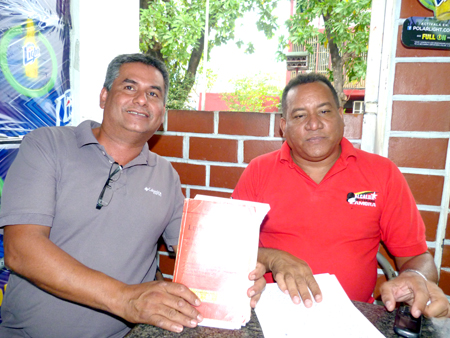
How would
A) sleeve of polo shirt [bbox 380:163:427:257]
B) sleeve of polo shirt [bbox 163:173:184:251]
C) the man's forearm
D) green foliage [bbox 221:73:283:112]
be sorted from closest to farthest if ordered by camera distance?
the man's forearm, sleeve of polo shirt [bbox 380:163:427:257], sleeve of polo shirt [bbox 163:173:184:251], green foliage [bbox 221:73:283:112]

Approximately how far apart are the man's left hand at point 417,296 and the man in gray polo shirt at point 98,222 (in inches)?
22.6

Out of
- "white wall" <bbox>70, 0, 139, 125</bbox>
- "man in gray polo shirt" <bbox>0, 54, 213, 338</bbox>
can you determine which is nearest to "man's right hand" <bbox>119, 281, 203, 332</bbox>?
"man in gray polo shirt" <bbox>0, 54, 213, 338</bbox>

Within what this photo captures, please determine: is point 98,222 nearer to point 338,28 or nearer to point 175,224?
point 175,224

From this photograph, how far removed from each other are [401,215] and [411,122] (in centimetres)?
45

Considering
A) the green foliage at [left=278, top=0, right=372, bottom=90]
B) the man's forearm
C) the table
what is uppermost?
the green foliage at [left=278, top=0, right=372, bottom=90]

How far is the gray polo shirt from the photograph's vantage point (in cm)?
114

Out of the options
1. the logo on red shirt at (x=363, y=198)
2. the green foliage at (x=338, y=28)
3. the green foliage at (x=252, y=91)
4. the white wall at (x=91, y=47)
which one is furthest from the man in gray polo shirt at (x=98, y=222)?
the green foliage at (x=252, y=91)

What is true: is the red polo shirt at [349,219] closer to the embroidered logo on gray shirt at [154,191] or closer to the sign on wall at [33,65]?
the embroidered logo on gray shirt at [154,191]

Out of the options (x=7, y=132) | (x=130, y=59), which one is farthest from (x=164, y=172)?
(x=7, y=132)

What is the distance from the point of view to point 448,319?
884 millimetres

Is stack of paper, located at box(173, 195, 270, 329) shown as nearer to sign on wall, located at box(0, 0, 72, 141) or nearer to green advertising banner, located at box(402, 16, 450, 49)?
sign on wall, located at box(0, 0, 72, 141)

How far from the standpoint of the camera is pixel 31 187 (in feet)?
3.67

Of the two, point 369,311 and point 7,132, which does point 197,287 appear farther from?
point 7,132

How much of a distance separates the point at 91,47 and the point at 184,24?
200cm
